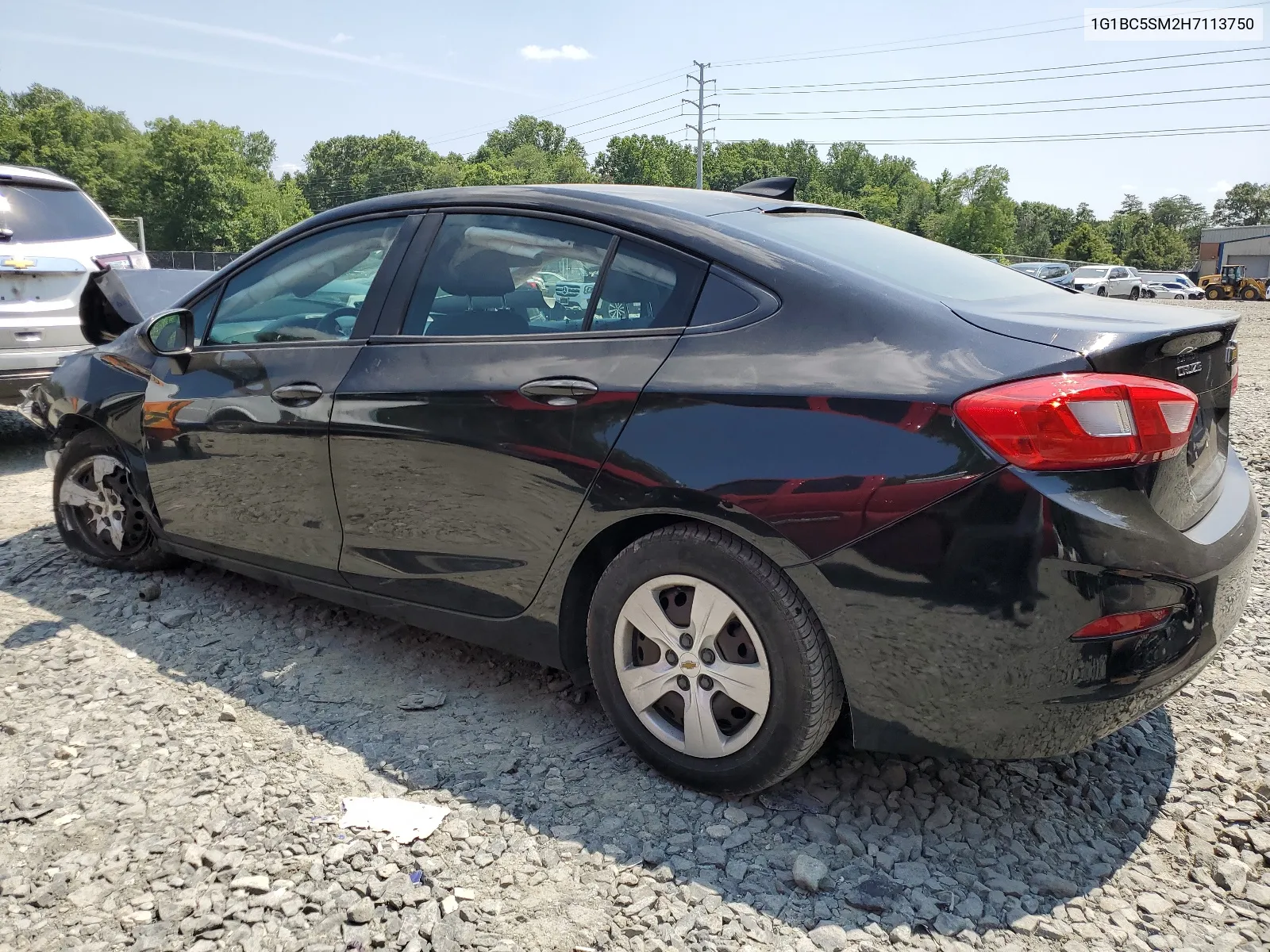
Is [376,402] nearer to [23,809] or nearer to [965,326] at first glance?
[23,809]

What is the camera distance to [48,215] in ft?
21.8

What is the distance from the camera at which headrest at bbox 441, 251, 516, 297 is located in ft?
9.50

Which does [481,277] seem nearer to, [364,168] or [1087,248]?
[1087,248]

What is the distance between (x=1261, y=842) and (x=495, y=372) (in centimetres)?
230

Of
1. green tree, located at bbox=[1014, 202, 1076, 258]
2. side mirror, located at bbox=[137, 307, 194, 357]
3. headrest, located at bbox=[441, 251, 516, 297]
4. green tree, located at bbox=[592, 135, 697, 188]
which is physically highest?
green tree, located at bbox=[592, 135, 697, 188]

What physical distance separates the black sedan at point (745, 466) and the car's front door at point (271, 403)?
2 centimetres

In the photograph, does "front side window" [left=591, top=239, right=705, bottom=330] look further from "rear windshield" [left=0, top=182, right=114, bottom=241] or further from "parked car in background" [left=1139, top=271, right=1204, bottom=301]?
"parked car in background" [left=1139, top=271, right=1204, bottom=301]

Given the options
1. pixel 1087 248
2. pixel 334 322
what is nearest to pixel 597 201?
pixel 334 322

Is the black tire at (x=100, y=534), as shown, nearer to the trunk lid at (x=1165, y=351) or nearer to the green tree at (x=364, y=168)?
the trunk lid at (x=1165, y=351)

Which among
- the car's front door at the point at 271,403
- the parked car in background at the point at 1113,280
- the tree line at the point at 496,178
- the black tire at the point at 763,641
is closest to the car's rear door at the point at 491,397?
the car's front door at the point at 271,403

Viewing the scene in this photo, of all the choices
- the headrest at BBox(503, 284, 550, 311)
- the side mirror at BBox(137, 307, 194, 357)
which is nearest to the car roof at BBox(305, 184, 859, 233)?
the headrest at BBox(503, 284, 550, 311)

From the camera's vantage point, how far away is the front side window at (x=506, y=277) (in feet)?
8.95

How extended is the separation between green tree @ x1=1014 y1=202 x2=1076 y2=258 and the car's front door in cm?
9891

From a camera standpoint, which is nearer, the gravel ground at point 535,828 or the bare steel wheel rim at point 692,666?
the gravel ground at point 535,828
